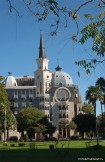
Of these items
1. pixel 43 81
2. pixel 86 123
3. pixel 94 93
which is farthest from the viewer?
pixel 43 81

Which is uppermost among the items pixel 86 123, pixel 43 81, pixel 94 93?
pixel 43 81

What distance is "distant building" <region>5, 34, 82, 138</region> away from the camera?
170m

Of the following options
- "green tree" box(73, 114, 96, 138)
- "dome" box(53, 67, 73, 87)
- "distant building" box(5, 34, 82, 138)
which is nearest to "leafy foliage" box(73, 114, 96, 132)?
"green tree" box(73, 114, 96, 138)

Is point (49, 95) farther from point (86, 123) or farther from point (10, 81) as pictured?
point (86, 123)

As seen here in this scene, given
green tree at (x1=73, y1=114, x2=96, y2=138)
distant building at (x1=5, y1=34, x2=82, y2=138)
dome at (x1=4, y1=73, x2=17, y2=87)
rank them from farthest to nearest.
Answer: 1. dome at (x1=4, y1=73, x2=17, y2=87)
2. distant building at (x1=5, y1=34, x2=82, y2=138)
3. green tree at (x1=73, y1=114, x2=96, y2=138)

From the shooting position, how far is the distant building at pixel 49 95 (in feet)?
559

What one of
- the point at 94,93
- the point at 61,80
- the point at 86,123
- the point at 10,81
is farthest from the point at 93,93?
the point at 10,81

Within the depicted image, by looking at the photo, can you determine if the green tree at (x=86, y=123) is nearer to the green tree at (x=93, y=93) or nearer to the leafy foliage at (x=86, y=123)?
the leafy foliage at (x=86, y=123)

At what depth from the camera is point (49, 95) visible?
576 feet

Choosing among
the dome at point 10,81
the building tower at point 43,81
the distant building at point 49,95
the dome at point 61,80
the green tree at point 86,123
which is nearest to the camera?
the green tree at point 86,123

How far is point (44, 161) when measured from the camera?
30141 mm

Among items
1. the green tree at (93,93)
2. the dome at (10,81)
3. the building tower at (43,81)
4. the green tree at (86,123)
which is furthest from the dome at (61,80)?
the green tree at (93,93)

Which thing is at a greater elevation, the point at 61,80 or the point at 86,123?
the point at 61,80

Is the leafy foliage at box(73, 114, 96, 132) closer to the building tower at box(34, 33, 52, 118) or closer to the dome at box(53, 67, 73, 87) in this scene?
the building tower at box(34, 33, 52, 118)
